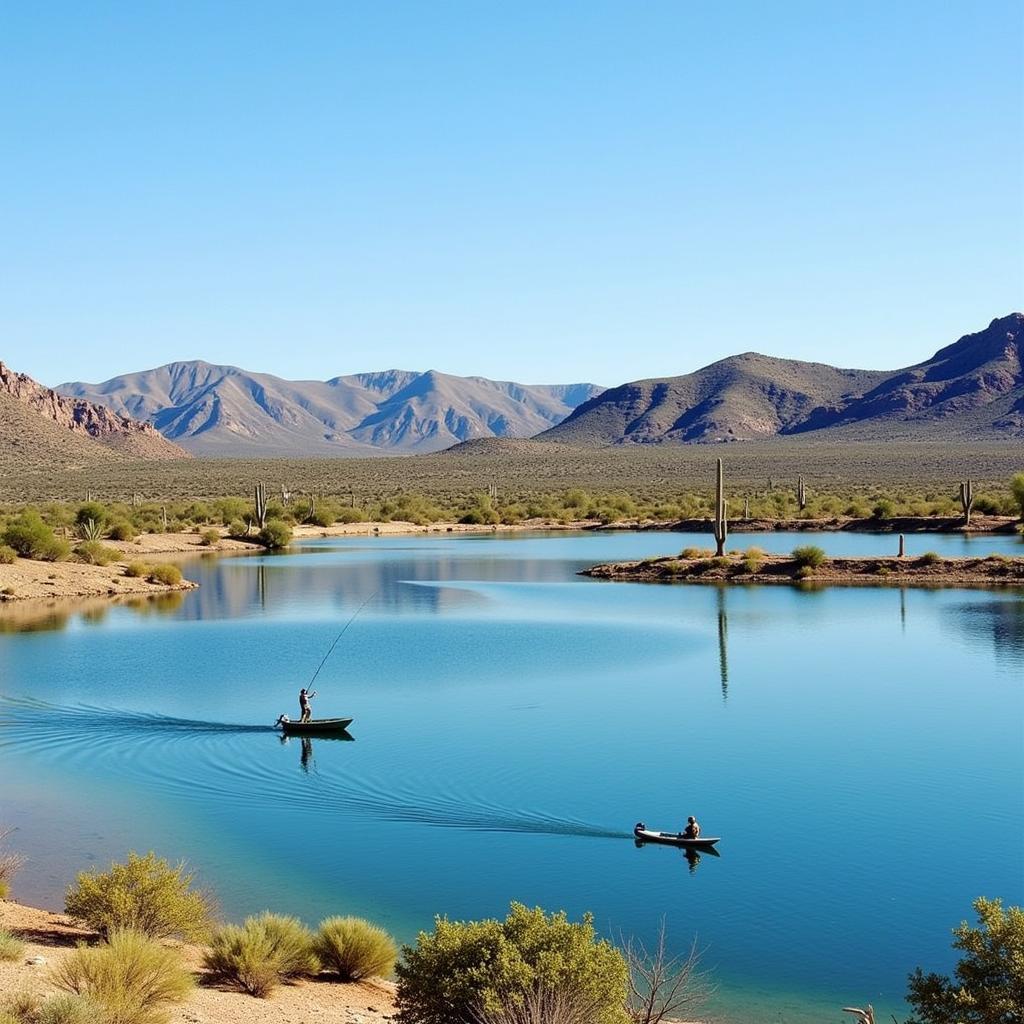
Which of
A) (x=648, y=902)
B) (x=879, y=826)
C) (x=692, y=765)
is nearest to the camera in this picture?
(x=648, y=902)

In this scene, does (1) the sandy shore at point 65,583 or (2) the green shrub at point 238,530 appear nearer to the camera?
(1) the sandy shore at point 65,583

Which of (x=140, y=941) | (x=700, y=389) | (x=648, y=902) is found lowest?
(x=648, y=902)

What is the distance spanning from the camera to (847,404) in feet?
593

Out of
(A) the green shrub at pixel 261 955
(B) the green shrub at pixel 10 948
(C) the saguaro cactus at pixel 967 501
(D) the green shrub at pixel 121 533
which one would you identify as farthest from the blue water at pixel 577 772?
(D) the green shrub at pixel 121 533

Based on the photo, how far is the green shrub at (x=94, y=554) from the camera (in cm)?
4788

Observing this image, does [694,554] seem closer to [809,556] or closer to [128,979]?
[809,556]

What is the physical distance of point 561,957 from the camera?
27.8ft

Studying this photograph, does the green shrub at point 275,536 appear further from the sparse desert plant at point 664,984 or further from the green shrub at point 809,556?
the sparse desert plant at point 664,984

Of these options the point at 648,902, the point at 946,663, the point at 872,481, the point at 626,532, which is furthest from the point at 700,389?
the point at 648,902

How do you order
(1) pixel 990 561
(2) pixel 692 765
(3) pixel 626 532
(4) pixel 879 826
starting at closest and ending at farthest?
(4) pixel 879 826
(2) pixel 692 765
(1) pixel 990 561
(3) pixel 626 532

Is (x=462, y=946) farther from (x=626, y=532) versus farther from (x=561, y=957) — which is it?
(x=626, y=532)

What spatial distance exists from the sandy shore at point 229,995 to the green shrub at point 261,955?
113 millimetres

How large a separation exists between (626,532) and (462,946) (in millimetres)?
A: 58979

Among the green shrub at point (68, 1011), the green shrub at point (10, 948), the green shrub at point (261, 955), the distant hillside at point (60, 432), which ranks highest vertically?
the distant hillside at point (60, 432)
